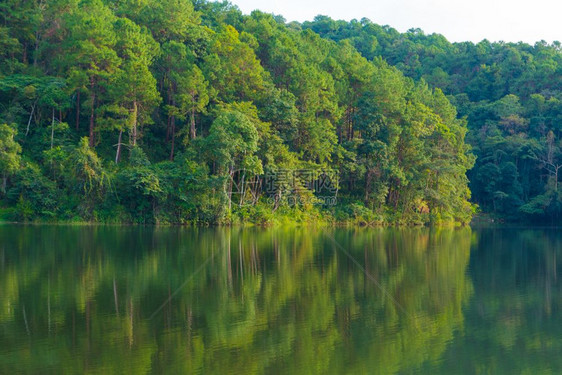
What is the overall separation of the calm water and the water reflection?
29 mm

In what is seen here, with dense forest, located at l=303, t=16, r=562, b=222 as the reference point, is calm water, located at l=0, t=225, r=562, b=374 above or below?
below

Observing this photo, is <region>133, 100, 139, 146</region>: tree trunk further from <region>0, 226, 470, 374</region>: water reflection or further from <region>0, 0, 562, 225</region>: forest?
<region>0, 226, 470, 374</region>: water reflection

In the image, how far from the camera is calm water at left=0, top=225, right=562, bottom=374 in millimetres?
8281

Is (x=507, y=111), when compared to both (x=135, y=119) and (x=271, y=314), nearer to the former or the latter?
(x=135, y=119)

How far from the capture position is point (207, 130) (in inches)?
1727

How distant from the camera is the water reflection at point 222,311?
27.0 feet

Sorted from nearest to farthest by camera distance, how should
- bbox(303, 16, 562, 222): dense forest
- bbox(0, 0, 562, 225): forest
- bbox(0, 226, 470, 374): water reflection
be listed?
bbox(0, 226, 470, 374): water reflection → bbox(0, 0, 562, 225): forest → bbox(303, 16, 562, 222): dense forest

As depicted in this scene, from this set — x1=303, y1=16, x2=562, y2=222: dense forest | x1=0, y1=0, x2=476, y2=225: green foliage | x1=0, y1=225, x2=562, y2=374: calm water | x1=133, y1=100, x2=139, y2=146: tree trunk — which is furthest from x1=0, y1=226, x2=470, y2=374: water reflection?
x1=303, y1=16, x2=562, y2=222: dense forest

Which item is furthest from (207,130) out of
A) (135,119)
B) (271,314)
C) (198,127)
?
(271,314)

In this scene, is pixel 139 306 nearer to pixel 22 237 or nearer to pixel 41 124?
pixel 22 237

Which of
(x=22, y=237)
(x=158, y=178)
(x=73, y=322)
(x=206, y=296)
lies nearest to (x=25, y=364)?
(x=73, y=322)

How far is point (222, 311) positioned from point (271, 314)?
889 millimetres

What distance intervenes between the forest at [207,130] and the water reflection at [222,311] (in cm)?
1698

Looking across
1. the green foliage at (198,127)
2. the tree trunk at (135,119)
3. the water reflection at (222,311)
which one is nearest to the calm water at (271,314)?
the water reflection at (222,311)
